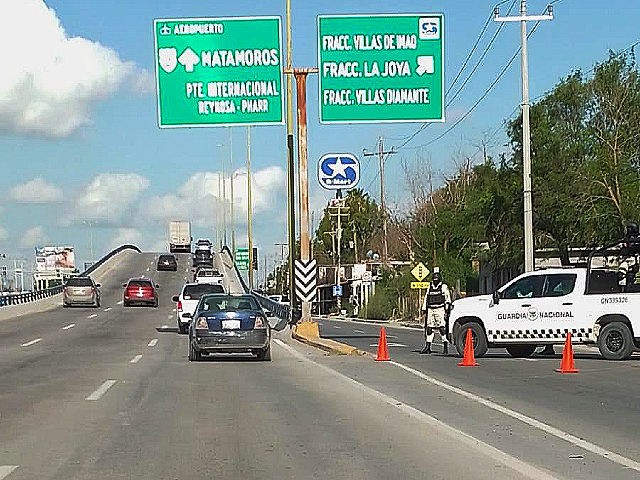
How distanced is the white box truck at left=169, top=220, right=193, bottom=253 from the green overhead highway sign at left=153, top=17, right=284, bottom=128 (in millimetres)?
74779

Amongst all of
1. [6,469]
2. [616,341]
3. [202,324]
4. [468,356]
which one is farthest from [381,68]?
[6,469]

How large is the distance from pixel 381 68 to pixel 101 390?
1263cm

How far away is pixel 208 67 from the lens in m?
27.1

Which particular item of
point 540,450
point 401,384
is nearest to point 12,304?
point 401,384

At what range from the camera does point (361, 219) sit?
116688mm

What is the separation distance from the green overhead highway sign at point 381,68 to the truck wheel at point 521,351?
5931 millimetres

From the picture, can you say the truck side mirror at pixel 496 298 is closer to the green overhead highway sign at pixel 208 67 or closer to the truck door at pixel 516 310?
the truck door at pixel 516 310

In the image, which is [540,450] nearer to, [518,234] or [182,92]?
[182,92]

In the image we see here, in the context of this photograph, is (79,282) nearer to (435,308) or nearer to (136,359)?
(136,359)

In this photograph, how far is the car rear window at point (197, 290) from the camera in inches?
1462

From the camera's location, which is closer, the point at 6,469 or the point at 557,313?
the point at 6,469

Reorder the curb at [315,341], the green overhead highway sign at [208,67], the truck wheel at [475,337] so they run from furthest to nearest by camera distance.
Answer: the green overhead highway sign at [208,67], the curb at [315,341], the truck wheel at [475,337]

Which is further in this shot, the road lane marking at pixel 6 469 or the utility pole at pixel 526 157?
the utility pole at pixel 526 157

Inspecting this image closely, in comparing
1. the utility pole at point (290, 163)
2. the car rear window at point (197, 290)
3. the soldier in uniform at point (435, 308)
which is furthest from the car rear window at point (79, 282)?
the soldier in uniform at point (435, 308)
